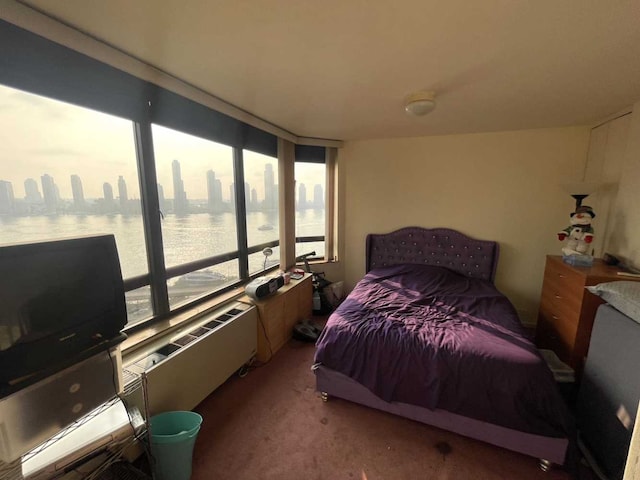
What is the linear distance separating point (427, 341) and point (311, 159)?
2754 millimetres

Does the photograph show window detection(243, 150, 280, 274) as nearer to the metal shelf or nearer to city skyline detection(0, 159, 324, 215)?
city skyline detection(0, 159, 324, 215)

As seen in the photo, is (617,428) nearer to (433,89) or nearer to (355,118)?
(433,89)

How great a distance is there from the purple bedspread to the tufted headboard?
857 mm

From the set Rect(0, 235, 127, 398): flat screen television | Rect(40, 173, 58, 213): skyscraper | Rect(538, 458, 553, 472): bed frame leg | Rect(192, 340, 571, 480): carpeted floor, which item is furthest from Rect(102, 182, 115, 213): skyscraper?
Rect(538, 458, 553, 472): bed frame leg

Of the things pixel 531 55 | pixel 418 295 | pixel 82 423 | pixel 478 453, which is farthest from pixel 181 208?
pixel 478 453

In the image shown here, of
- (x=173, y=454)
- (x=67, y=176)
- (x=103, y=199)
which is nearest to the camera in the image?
(x=173, y=454)

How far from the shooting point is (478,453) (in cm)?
162

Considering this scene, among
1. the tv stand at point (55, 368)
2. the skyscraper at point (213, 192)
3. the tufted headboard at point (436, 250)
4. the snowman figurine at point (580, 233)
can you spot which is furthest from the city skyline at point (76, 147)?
the snowman figurine at point (580, 233)

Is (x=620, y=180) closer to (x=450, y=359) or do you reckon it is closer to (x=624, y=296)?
(x=624, y=296)

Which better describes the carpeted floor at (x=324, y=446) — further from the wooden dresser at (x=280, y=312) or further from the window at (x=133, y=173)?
the window at (x=133, y=173)

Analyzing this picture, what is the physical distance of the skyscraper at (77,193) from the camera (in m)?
1.48

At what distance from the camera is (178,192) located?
2111 mm

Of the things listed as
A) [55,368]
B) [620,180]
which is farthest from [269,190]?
[620,180]

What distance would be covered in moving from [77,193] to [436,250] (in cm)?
350
